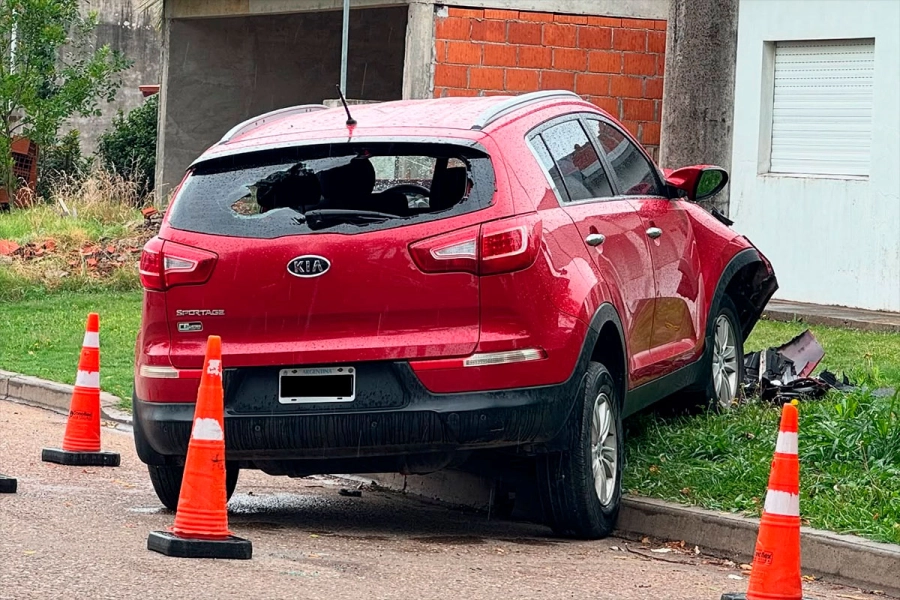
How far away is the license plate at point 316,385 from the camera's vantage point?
679 cm

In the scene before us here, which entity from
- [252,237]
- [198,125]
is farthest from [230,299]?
[198,125]

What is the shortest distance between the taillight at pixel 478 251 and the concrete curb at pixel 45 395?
5060mm

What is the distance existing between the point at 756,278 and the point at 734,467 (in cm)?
194

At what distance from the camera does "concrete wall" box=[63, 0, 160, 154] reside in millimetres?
39750

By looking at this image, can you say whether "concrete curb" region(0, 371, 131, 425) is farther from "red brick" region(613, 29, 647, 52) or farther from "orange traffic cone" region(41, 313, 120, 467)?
"red brick" region(613, 29, 647, 52)

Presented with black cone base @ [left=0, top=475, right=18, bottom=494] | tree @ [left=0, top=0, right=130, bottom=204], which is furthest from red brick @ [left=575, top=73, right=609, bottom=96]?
black cone base @ [left=0, top=475, right=18, bottom=494]

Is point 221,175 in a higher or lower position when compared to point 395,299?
higher

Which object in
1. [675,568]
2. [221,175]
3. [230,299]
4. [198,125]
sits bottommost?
[675,568]

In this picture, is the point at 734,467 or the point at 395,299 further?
the point at 734,467

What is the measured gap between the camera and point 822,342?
44.4ft

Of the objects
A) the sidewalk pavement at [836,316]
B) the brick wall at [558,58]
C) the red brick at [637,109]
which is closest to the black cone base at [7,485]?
the sidewalk pavement at [836,316]

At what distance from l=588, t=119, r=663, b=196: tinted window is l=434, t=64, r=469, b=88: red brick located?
9303 millimetres

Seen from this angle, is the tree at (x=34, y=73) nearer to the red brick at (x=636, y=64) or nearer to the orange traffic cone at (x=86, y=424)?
the red brick at (x=636, y=64)

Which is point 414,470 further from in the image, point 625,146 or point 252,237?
point 625,146
